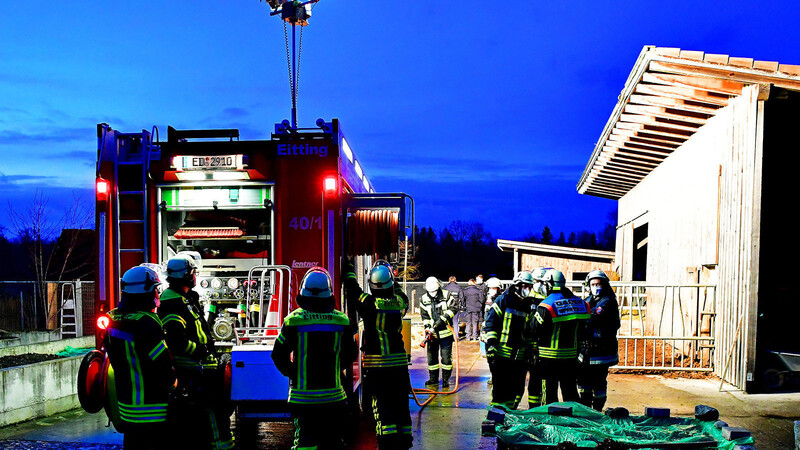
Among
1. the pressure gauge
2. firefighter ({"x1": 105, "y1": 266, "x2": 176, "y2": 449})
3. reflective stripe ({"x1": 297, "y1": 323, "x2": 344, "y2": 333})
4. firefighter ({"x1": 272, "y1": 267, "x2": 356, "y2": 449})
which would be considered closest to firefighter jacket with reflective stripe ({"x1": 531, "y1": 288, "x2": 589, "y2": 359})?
firefighter ({"x1": 272, "y1": 267, "x2": 356, "y2": 449})

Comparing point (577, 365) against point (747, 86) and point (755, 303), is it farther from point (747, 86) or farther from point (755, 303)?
point (747, 86)

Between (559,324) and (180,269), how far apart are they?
3.85m

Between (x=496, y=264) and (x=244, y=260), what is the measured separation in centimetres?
5330

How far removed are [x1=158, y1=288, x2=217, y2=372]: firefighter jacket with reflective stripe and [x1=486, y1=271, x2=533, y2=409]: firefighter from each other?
10.6 feet

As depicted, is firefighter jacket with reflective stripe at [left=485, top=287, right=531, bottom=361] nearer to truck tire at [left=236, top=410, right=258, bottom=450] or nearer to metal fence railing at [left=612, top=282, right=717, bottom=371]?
truck tire at [left=236, top=410, right=258, bottom=450]

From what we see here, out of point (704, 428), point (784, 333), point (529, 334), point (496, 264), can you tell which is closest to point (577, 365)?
point (529, 334)

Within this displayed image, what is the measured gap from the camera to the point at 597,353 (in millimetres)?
6988

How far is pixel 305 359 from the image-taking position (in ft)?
14.9

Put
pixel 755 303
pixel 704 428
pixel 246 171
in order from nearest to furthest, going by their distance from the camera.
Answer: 1. pixel 704 428
2. pixel 246 171
3. pixel 755 303

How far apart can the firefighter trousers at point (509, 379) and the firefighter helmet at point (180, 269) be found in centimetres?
353

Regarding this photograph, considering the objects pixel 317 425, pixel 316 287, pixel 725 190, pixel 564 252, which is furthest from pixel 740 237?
pixel 564 252

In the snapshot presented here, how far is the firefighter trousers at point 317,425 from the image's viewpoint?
454 cm

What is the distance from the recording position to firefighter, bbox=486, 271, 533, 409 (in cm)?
689

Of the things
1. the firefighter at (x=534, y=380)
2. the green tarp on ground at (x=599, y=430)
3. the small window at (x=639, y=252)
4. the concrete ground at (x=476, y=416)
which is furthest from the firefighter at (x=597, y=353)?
the small window at (x=639, y=252)
